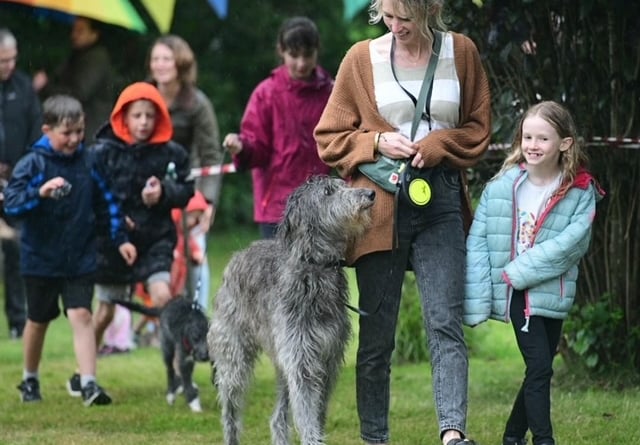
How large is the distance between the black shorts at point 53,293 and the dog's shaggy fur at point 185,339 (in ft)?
1.81

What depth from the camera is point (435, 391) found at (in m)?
6.79

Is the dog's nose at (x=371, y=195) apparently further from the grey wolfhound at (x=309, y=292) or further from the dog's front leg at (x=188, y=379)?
the dog's front leg at (x=188, y=379)

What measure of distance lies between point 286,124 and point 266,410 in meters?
1.91

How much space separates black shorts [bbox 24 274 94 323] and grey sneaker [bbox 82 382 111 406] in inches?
20.8

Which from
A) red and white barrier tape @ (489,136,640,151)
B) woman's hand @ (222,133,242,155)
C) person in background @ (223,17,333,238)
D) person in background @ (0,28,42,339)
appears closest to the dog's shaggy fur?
person in background @ (223,17,333,238)

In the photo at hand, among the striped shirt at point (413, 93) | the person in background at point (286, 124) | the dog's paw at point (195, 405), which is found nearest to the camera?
the striped shirt at point (413, 93)

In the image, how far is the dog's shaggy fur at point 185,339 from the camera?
9.24 meters

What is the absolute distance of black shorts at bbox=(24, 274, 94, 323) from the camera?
9430mm

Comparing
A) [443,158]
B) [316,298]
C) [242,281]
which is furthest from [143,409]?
[443,158]

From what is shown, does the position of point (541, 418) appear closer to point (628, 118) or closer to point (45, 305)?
point (628, 118)

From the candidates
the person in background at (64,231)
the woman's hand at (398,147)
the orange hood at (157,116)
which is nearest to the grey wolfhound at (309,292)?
the woman's hand at (398,147)

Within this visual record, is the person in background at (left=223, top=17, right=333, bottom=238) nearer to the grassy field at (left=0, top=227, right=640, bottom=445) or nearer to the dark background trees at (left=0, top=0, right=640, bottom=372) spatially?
the dark background trees at (left=0, top=0, right=640, bottom=372)

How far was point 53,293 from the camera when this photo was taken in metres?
9.50

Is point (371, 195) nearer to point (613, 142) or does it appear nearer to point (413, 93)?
point (413, 93)
